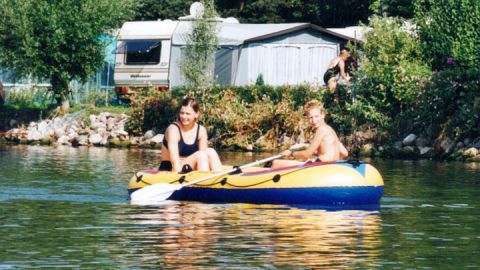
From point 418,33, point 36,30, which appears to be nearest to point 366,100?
point 418,33

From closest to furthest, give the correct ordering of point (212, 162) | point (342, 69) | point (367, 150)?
point (212, 162) < point (367, 150) < point (342, 69)

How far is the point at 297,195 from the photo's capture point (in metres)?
22.6

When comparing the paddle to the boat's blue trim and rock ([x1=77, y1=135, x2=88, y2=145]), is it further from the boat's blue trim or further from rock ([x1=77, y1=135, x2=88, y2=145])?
rock ([x1=77, y1=135, x2=88, y2=145])

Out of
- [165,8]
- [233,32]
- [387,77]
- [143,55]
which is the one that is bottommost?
[387,77]

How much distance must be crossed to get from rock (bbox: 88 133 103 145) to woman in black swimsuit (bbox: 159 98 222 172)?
2194 centimetres

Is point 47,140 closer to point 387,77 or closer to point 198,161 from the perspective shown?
point 387,77

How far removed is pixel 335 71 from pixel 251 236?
2497 cm

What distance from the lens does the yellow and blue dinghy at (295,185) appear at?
73.4 feet

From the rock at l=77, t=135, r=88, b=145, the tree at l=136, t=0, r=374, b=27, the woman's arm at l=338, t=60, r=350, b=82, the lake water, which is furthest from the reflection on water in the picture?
the tree at l=136, t=0, r=374, b=27

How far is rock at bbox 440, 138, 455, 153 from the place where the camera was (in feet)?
124

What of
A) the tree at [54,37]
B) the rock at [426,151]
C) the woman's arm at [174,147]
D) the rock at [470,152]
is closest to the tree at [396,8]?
the tree at [54,37]

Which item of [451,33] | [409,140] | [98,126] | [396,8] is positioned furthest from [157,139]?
[396,8]

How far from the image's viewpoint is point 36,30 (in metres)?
48.1

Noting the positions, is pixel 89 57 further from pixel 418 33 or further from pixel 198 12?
pixel 418 33
